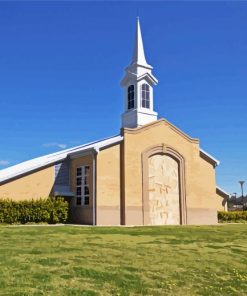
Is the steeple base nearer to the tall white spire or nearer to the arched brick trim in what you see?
the arched brick trim

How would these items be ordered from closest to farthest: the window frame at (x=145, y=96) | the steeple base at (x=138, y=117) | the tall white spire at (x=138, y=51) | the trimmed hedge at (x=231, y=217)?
1. the steeple base at (x=138, y=117)
2. the window frame at (x=145, y=96)
3. the tall white spire at (x=138, y=51)
4. the trimmed hedge at (x=231, y=217)

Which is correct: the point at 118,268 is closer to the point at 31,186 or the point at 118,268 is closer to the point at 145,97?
the point at 31,186

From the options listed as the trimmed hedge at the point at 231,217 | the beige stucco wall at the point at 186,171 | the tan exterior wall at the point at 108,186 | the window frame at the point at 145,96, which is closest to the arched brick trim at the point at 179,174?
the beige stucco wall at the point at 186,171

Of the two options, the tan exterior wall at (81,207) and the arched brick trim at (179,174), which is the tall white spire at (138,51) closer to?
the arched brick trim at (179,174)

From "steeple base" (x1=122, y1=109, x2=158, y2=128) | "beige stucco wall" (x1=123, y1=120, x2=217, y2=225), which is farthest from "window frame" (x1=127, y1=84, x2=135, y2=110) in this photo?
"beige stucco wall" (x1=123, y1=120, x2=217, y2=225)

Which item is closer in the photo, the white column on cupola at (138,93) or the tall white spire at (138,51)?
the white column on cupola at (138,93)

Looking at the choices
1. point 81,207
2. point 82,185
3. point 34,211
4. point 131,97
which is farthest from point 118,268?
point 131,97

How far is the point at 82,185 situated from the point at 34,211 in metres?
3.89

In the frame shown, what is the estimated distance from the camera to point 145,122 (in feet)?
103

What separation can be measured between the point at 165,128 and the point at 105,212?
815 centimetres

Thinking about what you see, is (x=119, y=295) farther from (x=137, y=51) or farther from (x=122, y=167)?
(x=137, y=51)

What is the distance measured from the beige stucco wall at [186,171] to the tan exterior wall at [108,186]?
605mm

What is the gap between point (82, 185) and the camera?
88.4 ft

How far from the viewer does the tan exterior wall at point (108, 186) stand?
25547 millimetres
